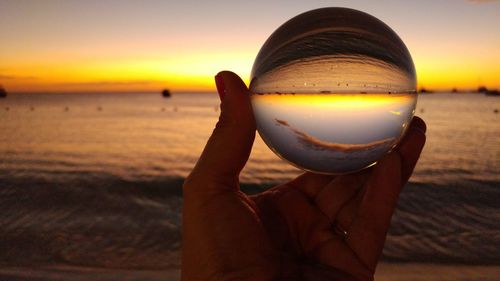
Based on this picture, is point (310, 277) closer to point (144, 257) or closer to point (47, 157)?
point (144, 257)

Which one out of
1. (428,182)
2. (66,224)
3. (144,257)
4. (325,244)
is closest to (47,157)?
(66,224)

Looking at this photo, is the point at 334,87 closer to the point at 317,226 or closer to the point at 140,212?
the point at 317,226

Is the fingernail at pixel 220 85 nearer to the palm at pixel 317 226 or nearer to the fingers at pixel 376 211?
the palm at pixel 317 226

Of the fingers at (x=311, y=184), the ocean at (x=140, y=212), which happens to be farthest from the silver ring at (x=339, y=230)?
the ocean at (x=140, y=212)

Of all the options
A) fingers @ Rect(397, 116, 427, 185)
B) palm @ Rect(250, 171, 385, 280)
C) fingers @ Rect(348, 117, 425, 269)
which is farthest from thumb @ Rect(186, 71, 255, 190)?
fingers @ Rect(397, 116, 427, 185)

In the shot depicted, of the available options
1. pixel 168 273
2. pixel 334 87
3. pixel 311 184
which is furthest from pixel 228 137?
pixel 168 273
